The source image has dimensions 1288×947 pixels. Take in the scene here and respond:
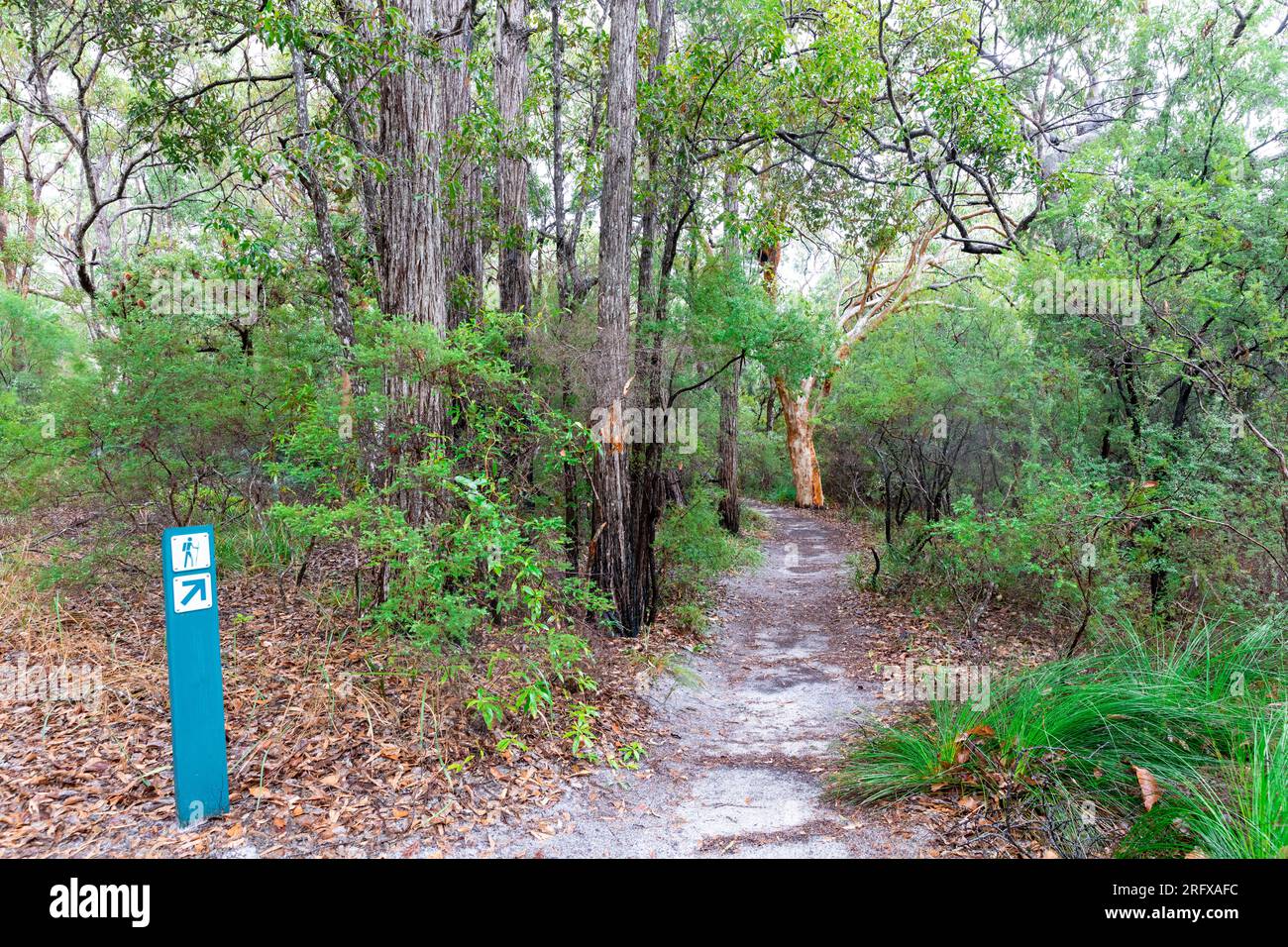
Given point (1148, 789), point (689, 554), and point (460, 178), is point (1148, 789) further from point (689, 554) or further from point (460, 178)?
point (460, 178)

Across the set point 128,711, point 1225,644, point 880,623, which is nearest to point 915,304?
point 880,623

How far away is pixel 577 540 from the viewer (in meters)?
7.84

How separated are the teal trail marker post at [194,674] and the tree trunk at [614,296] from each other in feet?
13.7

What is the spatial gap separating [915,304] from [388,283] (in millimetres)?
13876

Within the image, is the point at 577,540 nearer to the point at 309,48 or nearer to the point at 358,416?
the point at 358,416

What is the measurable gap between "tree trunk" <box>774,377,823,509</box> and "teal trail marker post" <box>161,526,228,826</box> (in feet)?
57.4

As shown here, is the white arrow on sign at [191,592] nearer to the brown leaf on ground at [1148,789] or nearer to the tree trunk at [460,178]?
the tree trunk at [460,178]

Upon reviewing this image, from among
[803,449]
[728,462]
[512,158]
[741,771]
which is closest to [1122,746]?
[741,771]

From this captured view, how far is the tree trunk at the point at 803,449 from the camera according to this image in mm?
19984

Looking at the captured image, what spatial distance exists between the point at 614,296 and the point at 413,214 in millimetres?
2177

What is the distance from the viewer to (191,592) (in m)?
3.37

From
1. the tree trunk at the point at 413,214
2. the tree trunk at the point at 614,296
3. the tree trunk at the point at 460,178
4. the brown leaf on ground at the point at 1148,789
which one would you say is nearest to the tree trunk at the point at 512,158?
the tree trunk at the point at 460,178

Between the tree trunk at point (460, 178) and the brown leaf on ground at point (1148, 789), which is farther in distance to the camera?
the tree trunk at point (460, 178)

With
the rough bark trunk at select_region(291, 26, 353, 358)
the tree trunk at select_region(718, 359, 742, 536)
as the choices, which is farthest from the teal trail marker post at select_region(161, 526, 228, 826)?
the tree trunk at select_region(718, 359, 742, 536)
